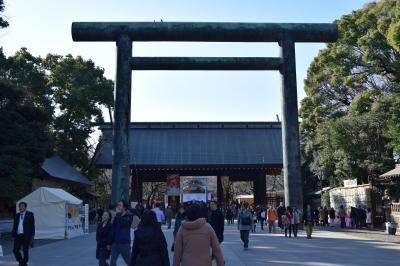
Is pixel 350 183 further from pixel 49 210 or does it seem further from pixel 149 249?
pixel 149 249

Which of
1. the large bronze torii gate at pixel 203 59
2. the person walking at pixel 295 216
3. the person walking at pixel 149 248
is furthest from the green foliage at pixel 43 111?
the person walking at pixel 149 248

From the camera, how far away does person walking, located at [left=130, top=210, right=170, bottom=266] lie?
6.24m

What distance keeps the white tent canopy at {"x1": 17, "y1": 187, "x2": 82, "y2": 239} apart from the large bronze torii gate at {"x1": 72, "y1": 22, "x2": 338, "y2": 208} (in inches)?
225

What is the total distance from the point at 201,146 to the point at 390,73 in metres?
17.2

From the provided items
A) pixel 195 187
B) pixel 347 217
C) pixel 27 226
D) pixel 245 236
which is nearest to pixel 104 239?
pixel 27 226

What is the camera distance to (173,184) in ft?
130

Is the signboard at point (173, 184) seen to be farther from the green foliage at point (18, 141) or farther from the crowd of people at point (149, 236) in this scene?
the crowd of people at point (149, 236)

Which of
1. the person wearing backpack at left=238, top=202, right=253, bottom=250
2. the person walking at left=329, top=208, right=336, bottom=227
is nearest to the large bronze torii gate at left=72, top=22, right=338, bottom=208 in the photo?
the person wearing backpack at left=238, top=202, right=253, bottom=250

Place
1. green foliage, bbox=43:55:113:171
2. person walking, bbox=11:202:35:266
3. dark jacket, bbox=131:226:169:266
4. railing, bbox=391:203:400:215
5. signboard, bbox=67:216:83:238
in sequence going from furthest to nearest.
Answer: green foliage, bbox=43:55:113:171 → signboard, bbox=67:216:83:238 → railing, bbox=391:203:400:215 → person walking, bbox=11:202:35:266 → dark jacket, bbox=131:226:169:266

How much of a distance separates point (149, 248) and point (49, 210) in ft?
61.6

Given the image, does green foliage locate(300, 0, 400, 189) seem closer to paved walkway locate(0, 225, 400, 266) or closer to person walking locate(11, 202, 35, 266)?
paved walkway locate(0, 225, 400, 266)

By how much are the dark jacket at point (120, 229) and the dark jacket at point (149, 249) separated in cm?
355

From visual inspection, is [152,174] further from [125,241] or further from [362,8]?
[125,241]

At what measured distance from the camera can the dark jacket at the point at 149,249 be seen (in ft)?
20.5
